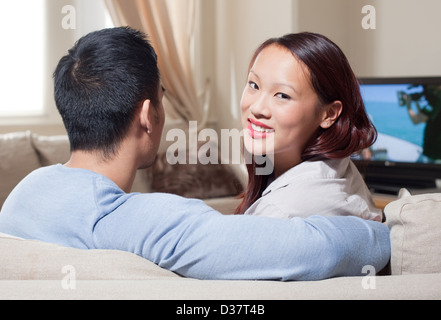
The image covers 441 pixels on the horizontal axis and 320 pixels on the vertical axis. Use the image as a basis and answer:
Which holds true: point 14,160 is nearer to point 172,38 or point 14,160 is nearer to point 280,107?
point 172,38

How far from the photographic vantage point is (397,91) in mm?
3662

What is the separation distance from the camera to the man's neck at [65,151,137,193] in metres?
1.15

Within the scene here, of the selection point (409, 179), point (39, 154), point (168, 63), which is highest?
point (168, 63)

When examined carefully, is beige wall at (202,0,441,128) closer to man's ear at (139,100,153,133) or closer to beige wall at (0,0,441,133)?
beige wall at (0,0,441,133)

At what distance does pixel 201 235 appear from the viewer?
2.88ft

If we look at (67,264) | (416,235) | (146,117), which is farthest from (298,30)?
(67,264)

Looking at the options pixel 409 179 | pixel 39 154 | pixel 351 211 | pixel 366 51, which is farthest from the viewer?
pixel 366 51

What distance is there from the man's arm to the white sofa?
0.08 ft

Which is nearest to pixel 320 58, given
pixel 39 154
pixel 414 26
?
pixel 39 154
